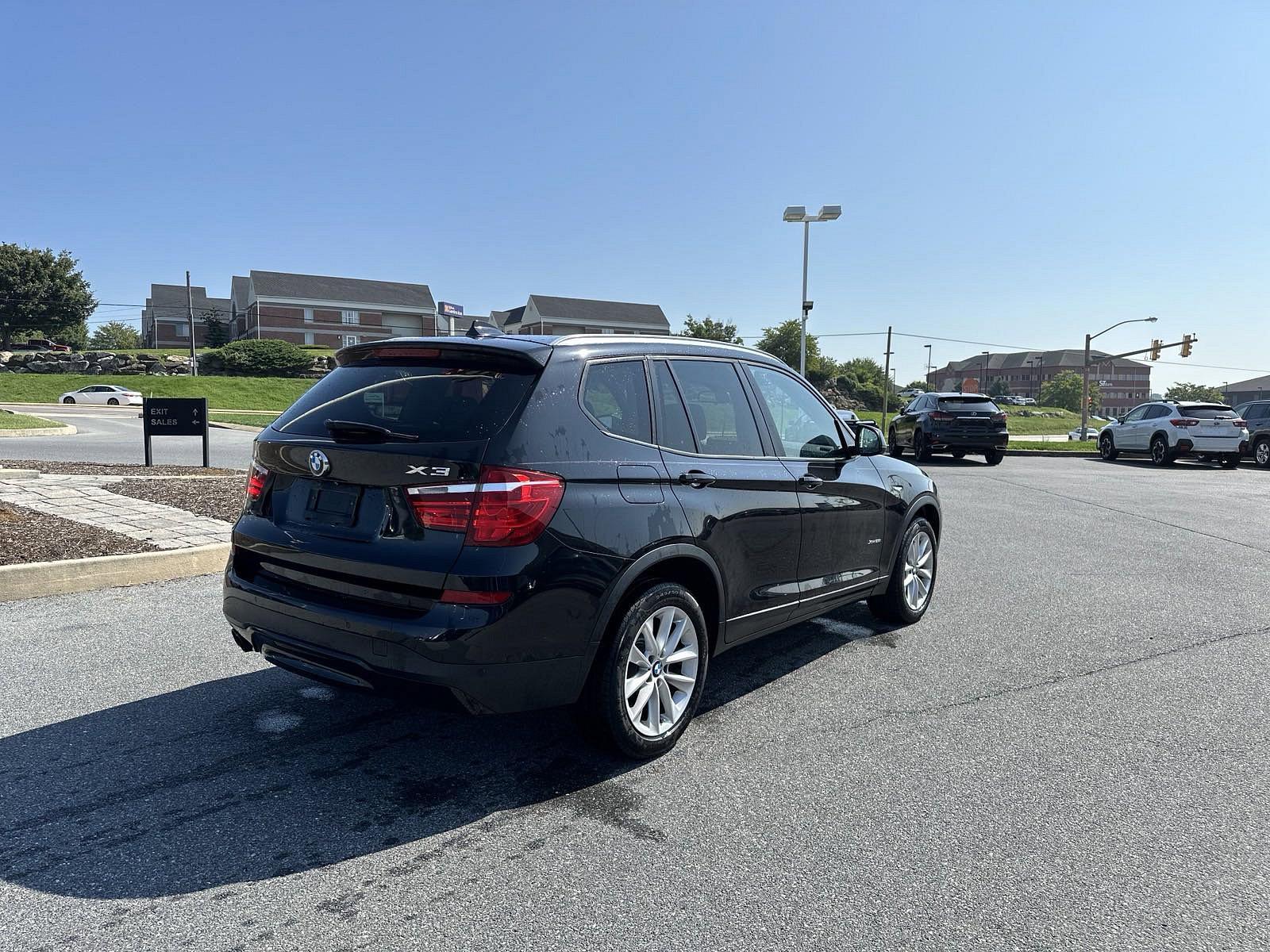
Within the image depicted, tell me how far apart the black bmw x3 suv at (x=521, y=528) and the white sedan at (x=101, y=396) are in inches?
1783

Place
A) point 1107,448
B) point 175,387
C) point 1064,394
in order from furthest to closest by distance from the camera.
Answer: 1. point 1064,394
2. point 175,387
3. point 1107,448

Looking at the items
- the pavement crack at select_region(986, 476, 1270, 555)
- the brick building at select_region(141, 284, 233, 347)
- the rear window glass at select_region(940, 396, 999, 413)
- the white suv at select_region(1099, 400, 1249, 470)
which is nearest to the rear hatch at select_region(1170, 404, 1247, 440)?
the white suv at select_region(1099, 400, 1249, 470)

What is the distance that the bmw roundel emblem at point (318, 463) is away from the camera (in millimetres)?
3521

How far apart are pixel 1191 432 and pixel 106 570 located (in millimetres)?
23162

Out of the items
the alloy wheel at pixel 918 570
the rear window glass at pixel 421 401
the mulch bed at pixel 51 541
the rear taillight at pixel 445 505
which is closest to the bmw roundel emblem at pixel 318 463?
the rear window glass at pixel 421 401

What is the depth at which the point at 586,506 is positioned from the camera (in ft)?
11.0

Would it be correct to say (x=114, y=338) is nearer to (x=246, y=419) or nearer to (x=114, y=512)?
(x=246, y=419)

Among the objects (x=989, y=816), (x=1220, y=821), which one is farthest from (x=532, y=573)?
(x=1220, y=821)

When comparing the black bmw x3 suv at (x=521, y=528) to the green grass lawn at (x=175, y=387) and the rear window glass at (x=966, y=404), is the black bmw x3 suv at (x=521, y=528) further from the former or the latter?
the green grass lawn at (x=175, y=387)

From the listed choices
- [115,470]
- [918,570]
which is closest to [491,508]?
[918,570]

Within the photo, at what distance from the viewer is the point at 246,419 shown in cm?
3416

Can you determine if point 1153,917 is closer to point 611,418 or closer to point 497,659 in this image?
point 497,659

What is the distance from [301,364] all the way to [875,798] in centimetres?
5691

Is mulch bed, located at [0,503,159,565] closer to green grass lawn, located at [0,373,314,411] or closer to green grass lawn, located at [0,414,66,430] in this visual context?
green grass lawn, located at [0,414,66,430]
